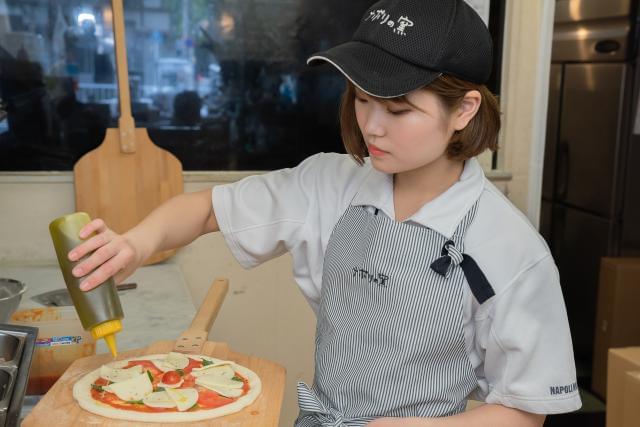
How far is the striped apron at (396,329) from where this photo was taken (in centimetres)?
113

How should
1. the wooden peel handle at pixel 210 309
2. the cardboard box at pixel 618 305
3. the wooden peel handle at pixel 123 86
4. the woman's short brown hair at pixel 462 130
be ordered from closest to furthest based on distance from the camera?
the woman's short brown hair at pixel 462 130, the wooden peel handle at pixel 210 309, the wooden peel handle at pixel 123 86, the cardboard box at pixel 618 305

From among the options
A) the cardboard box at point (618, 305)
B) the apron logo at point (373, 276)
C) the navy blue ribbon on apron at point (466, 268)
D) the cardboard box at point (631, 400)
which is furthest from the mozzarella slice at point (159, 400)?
the cardboard box at point (618, 305)

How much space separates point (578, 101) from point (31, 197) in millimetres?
2288

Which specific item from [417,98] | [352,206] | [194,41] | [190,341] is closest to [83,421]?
[190,341]

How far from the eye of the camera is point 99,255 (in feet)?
3.37

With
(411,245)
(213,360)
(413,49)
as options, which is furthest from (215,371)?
(413,49)

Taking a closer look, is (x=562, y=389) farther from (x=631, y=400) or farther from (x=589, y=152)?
(x=589, y=152)

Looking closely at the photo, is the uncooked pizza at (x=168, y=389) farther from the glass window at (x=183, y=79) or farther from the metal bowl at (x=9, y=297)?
the glass window at (x=183, y=79)

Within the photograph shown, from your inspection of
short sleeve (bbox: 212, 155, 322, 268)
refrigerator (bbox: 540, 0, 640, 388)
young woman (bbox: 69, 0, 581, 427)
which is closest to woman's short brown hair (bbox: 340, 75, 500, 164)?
young woman (bbox: 69, 0, 581, 427)

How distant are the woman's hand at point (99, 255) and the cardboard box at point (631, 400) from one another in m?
1.32

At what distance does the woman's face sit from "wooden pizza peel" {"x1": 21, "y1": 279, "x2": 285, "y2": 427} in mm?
420

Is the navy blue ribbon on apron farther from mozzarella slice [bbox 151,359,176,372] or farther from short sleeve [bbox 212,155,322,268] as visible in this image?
mozzarella slice [bbox 151,359,176,372]

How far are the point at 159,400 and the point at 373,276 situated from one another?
38 centimetres

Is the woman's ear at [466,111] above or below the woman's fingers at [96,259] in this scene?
above
